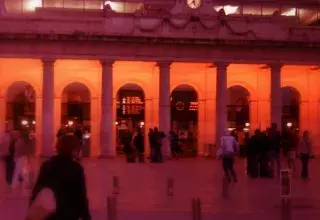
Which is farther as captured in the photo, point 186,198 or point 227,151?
point 227,151

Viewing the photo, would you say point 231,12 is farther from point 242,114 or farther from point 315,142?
point 315,142

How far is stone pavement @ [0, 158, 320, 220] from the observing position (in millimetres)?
16188

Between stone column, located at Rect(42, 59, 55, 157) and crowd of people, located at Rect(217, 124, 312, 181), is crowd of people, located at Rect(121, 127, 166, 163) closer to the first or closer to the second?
stone column, located at Rect(42, 59, 55, 157)

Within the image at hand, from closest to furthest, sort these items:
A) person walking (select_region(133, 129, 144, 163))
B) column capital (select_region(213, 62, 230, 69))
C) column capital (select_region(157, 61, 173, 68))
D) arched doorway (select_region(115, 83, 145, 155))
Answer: person walking (select_region(133, 129, 144, 163)), column capital (select_region(157, 61, 173, 68)), column capital (select_region(213, 62, 230, 69)), arched doorway (select_region(115, 83, 145, 155))

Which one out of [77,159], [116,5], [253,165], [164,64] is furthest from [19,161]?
[116,5]

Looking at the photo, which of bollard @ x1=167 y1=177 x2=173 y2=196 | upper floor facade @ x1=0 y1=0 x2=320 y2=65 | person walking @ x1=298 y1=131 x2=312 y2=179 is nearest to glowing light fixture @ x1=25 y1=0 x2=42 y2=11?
upper floor facade @ x1=0 y1=0 x2=320 y2=65

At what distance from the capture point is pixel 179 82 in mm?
49906

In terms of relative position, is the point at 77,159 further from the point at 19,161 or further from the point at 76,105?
the point at 76,105

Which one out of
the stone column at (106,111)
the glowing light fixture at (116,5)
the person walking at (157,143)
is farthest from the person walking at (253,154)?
the glowing light fixture at (116,5)

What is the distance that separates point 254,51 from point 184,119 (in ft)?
25.0

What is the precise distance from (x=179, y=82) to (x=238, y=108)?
16.7 ft

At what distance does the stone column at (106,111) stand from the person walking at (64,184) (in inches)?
1407

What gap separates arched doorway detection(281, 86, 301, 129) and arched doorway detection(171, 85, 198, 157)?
21.5 feet

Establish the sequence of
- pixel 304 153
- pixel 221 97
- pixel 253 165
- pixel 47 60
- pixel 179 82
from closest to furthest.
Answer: pixel 304 153, pixel 253 165, pixel 47 60, pixel 221 97, pixel 179 82
